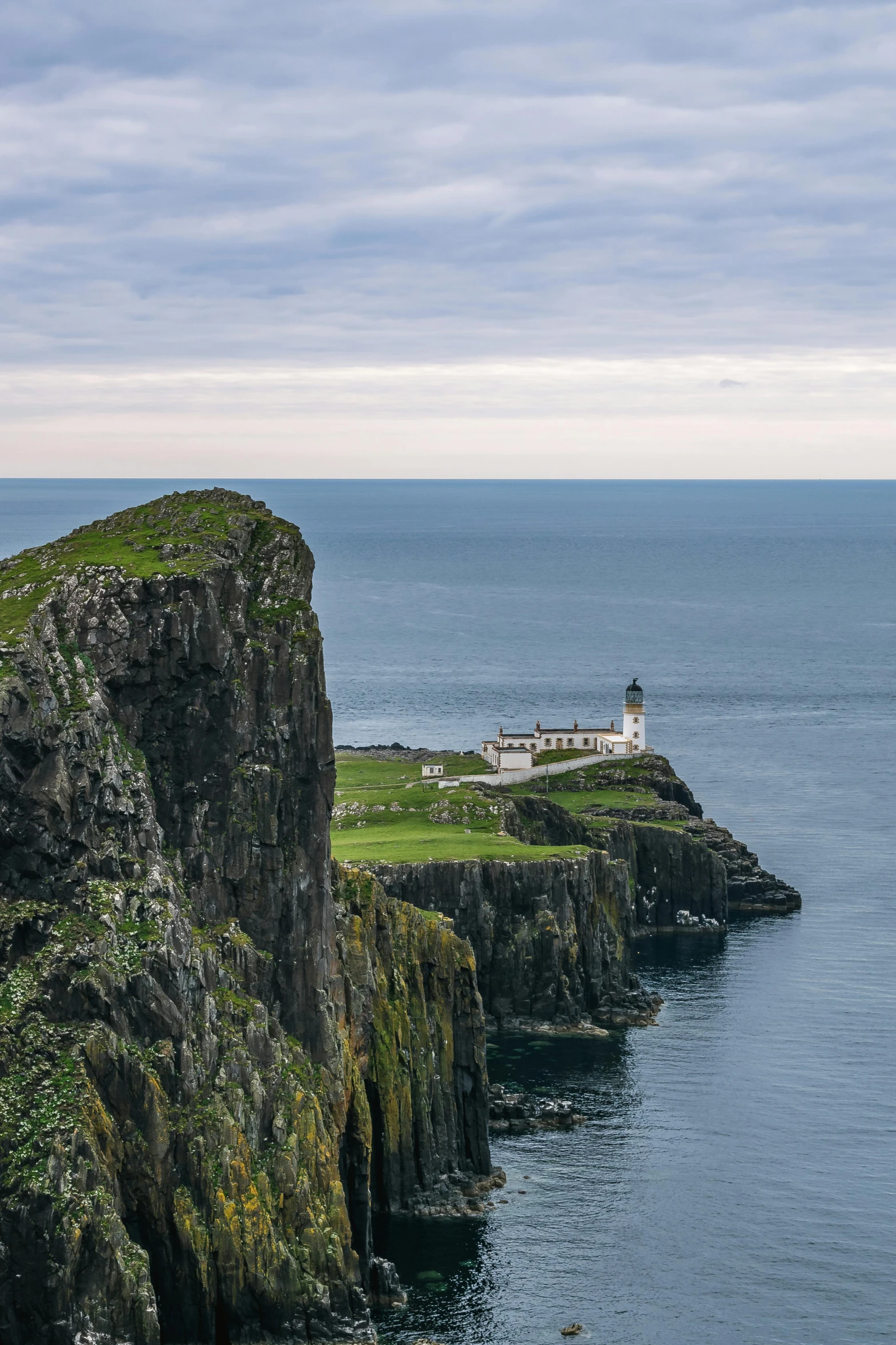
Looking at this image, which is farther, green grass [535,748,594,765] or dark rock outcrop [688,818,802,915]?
green grass [535,748,594,765]

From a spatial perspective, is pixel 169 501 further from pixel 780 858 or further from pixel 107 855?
pixel 780 858

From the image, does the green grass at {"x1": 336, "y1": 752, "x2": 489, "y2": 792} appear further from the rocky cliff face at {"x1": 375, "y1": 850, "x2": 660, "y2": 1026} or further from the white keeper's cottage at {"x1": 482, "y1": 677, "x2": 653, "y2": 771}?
the rocky cliff face at {"x1": 375, "y1": 850, "x2": 660, "y2": 1026}

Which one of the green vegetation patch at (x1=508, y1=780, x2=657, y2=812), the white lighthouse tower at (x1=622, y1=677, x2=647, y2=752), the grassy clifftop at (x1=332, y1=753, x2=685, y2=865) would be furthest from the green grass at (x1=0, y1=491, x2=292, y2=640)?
the white lighthouse tower at (x1=622, y1=677, x2=647, y2=752)

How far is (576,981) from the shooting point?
126625mm

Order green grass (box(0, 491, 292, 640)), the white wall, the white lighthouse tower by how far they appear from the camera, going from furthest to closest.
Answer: the white wall → the white lighthouse tower → green grass (box(0, 491, 292, 640))

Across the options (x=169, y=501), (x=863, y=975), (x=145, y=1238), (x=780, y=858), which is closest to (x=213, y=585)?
(x=169, y=501)

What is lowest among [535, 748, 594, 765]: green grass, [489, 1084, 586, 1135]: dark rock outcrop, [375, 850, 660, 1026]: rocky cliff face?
[489, 1084, 586, 1135]: dark rock outcrop

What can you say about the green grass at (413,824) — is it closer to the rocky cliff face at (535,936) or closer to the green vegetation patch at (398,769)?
the green vegetation patch at (398,769)

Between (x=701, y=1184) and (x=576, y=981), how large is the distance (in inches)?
1311

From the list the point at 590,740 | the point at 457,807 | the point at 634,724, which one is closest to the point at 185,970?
the point at 457,807

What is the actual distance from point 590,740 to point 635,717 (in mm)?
5424

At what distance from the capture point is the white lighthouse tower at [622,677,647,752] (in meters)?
194

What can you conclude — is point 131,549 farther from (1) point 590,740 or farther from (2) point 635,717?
(2) point 635,717

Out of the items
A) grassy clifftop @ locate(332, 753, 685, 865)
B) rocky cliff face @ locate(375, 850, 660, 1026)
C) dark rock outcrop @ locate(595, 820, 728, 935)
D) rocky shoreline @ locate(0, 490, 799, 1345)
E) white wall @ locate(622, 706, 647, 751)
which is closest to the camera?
rocky shoreline @ locate(0, 490, 799, 1345)
